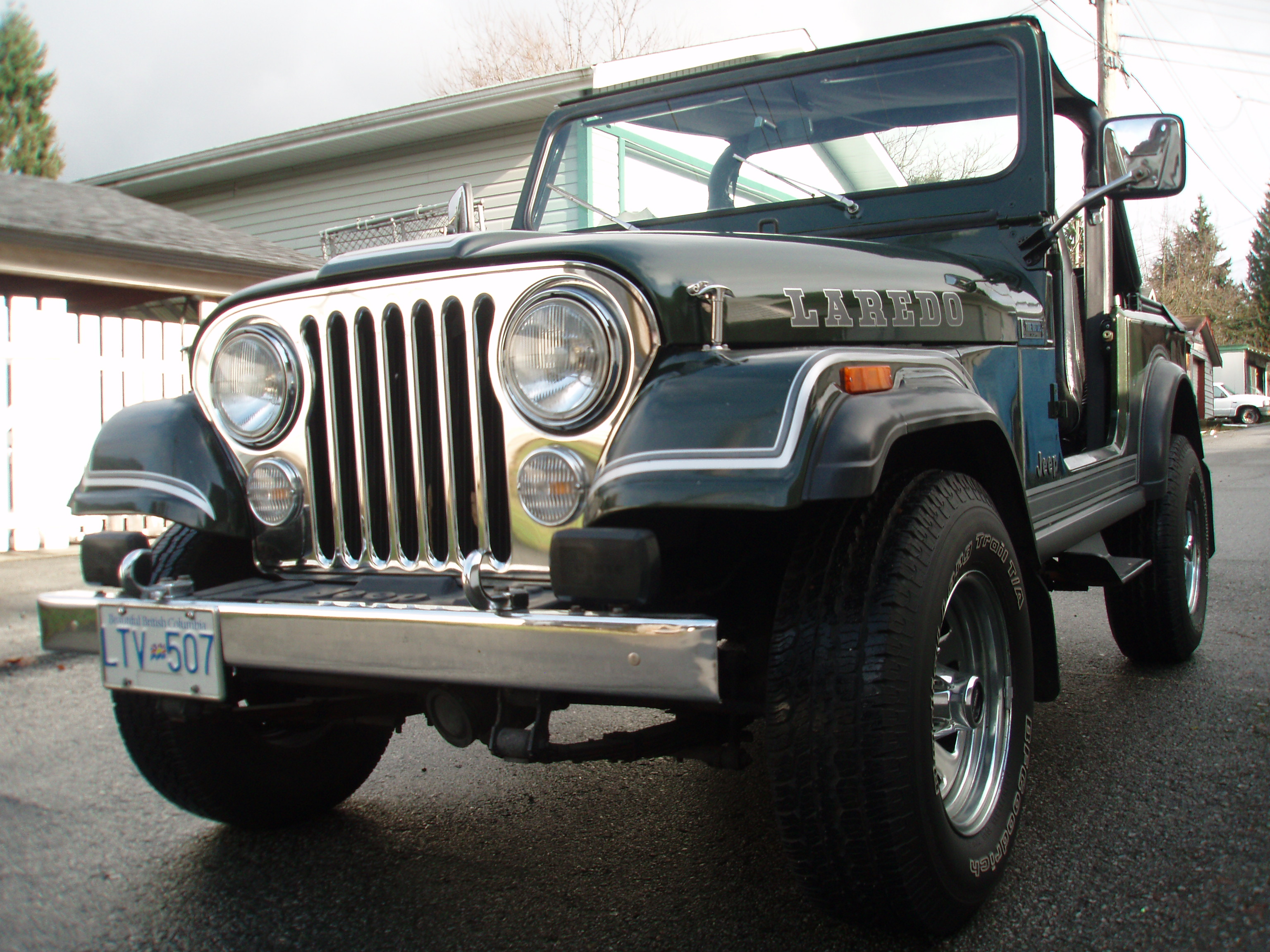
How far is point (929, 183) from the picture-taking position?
10.3ft

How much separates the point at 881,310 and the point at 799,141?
1273 millimetres

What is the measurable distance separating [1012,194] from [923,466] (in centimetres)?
134

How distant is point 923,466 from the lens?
210cm

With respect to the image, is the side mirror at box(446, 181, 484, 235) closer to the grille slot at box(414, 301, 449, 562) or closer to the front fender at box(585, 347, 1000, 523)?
the grille slot at box(414, 301, 449, 562)

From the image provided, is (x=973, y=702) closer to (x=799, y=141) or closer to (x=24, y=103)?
(x=799, y=141)

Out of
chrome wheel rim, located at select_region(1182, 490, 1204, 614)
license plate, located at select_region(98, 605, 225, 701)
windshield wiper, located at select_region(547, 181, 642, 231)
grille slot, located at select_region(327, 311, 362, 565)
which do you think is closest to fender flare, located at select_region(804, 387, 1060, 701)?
grille slot, located at select_region(327, 311, 362, 565)

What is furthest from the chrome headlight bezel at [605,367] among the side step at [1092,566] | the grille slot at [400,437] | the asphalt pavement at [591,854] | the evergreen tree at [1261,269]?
the evergreen tree at [1261,269]

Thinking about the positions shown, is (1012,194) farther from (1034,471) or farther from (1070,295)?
(1034,471)

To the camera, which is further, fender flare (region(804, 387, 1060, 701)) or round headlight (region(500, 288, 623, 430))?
round headlight (region(500, 288, 623, 430))

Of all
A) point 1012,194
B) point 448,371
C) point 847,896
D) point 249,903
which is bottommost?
point 249,903

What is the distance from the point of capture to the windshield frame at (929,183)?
3.06 meters

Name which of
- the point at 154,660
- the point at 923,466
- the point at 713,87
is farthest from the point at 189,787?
the point at 713,87

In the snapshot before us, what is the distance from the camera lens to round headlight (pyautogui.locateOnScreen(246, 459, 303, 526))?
2203 millimetres

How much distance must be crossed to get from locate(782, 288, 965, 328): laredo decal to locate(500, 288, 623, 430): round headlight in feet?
1.39
